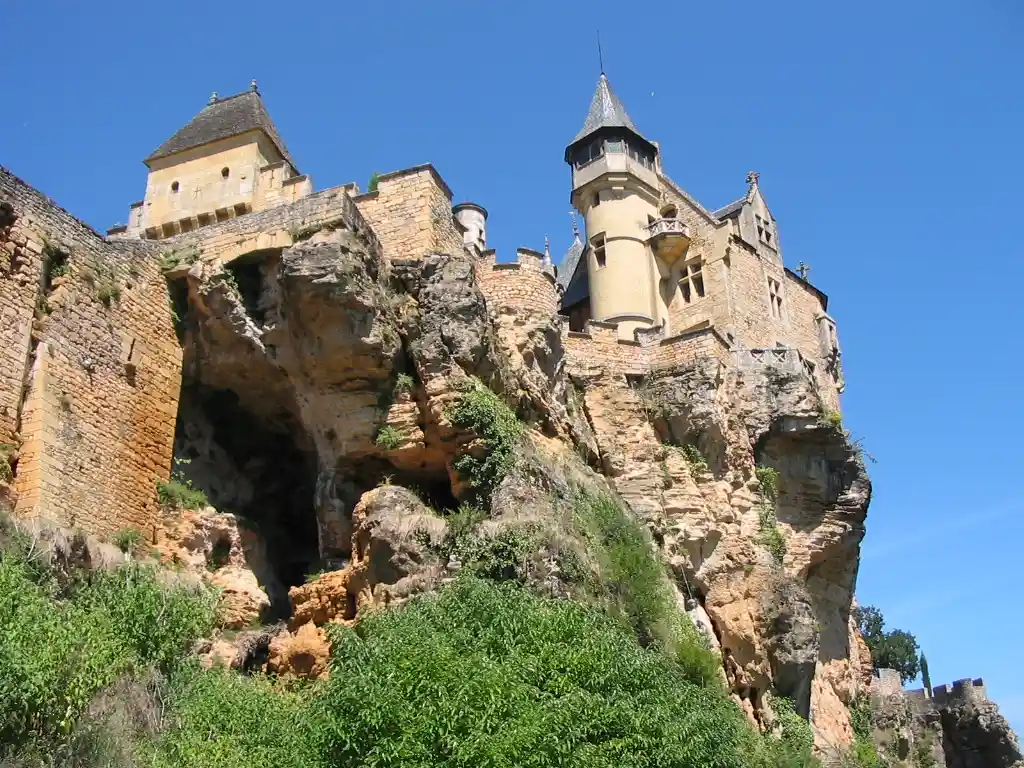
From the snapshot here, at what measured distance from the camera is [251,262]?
2073 centimetres

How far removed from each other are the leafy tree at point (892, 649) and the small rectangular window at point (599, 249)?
25093 millimetres

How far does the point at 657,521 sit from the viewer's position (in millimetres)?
23438

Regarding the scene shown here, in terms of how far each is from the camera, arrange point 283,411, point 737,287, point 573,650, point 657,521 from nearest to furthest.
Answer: point 573,650
point 283,411
point 657,521
point 737,287

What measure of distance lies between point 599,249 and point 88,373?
54.4 feet

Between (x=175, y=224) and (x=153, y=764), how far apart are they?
1711 centimetres

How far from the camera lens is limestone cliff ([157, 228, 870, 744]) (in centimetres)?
1862

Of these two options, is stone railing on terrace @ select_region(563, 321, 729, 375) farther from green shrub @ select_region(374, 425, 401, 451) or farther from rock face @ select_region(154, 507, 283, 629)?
rock face @ select_region(154, 507, 283, 629)

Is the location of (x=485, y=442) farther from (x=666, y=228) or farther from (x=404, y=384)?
(x=666, y=228)

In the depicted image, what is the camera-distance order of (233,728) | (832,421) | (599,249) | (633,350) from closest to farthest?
(233,728) → (633,350) → (832,421) → (599,249)

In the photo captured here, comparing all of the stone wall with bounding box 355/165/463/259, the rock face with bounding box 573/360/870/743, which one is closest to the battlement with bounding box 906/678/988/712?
the rock face with bounding box 573/360/870/743

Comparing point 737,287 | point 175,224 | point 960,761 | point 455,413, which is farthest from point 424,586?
point 960,761

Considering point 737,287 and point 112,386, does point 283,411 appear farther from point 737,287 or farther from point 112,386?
point 737,287

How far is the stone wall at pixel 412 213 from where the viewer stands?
868 inches

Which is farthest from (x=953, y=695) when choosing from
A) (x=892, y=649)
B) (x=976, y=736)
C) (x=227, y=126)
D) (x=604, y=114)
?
(x=227, y=126)
